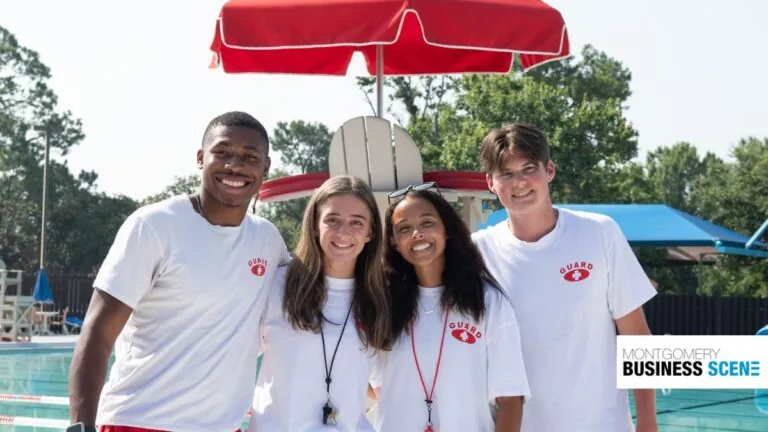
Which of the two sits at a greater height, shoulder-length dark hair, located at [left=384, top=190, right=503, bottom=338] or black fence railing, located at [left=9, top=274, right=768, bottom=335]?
shoulder-length dark hair, located at [left=384, top=190, right=503, bottom=338]

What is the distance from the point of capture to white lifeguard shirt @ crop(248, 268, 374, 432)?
10.1 feet

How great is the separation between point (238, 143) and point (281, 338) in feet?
2.06

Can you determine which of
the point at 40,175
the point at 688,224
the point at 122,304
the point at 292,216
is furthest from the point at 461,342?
the point at 292,216

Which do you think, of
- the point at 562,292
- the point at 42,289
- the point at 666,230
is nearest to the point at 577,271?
the point at 562,292

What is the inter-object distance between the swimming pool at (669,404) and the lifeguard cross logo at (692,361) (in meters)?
4.22

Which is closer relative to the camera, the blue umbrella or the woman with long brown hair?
the woman with long brown hair

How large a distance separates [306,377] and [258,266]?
375mm

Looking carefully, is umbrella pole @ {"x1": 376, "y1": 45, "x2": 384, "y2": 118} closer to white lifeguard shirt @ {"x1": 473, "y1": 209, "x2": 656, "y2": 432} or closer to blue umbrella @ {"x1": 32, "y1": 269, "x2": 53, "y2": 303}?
white lifeguard shirt @ {"x1": 473, "y1": 209, "x2": 656, "y2": 432}

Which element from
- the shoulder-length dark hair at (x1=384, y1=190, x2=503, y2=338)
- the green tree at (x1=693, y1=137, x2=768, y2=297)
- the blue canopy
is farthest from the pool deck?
the shoulder-length dark hair at (x1=384, y1=190, x2=503, y2=338)

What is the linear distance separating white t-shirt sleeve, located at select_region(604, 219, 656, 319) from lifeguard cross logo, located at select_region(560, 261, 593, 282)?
9cm

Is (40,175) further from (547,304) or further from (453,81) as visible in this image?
(547,304)

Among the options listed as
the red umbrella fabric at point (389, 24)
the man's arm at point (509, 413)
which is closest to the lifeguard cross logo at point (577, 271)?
the man's arm at point (509, 413)

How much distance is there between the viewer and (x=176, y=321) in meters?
2.97

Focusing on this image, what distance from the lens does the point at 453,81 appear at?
38.1 m
